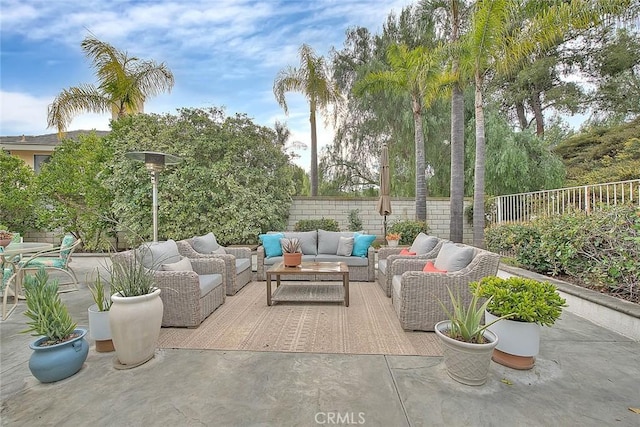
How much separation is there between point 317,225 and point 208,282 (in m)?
5.23

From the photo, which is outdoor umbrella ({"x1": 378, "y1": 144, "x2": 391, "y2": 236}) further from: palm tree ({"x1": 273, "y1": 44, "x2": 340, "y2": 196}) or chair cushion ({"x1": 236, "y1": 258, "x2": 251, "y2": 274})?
palm tree ({"x1": 273, "y1": 44, "x2": 340, "y2": 196})

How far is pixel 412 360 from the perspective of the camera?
7.75 feet

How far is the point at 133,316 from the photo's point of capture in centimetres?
221

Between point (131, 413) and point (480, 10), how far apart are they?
764 centimetres

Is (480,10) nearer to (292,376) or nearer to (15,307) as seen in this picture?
(292,376)

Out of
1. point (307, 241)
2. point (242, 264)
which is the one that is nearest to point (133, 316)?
point (242, 264)

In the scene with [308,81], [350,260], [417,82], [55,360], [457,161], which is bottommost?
[55,360]

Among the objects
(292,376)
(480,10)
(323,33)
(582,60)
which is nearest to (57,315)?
(292,376)

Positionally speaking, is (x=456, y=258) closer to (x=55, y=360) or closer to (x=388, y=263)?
(x=388, y=263)

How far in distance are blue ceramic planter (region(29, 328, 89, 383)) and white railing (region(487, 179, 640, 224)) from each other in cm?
580

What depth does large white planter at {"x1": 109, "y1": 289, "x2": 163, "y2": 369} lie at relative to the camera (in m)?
2.21

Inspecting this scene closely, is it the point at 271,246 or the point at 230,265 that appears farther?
the point at 271,246

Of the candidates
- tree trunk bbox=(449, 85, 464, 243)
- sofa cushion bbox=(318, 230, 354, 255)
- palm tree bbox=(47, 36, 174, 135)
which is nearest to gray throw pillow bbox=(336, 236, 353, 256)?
sofa cushion bbox=(318, 230, 354, 255)

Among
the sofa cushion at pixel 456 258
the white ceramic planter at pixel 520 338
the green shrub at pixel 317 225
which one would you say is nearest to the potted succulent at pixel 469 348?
the white ceramic planter at pixel 520 338
